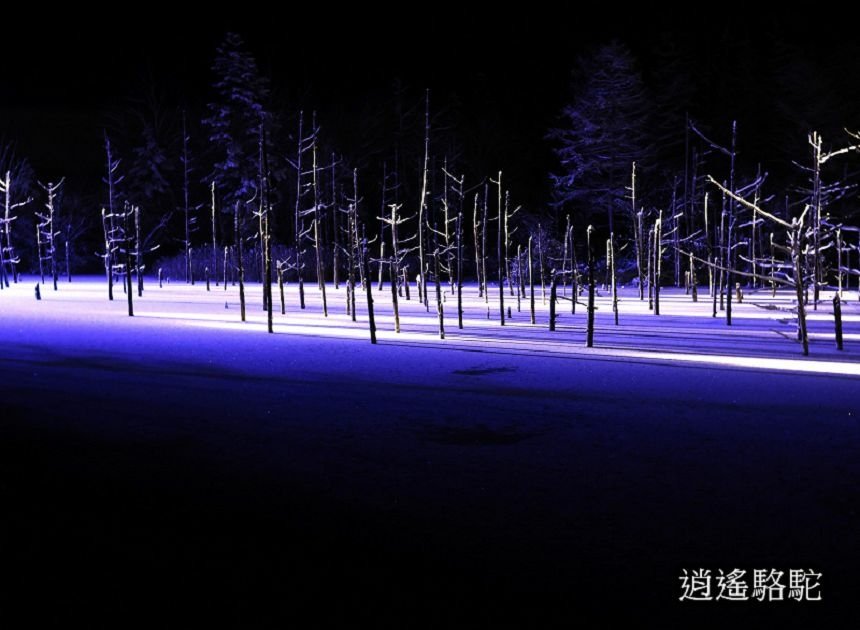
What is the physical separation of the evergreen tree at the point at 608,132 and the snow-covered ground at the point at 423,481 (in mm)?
29680

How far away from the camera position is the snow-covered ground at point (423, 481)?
3941 mm

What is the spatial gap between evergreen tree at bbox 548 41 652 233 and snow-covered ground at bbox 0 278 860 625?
2968cm

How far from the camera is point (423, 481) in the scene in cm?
565

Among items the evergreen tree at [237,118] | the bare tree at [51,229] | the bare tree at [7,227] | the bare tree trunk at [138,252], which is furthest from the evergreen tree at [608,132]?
the bare tree at [7,227]

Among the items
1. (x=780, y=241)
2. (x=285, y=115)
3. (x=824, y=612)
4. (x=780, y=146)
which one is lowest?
(x=824, y=612)

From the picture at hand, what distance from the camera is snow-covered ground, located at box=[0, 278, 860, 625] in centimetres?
394

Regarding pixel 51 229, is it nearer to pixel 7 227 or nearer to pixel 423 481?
pixel 7 227

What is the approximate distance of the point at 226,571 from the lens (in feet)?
13.5

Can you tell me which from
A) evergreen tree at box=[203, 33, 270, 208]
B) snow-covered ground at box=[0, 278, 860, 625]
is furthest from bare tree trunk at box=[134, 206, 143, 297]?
evergreen tree at box=[203, 33, 270, 208]

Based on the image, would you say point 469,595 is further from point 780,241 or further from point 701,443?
point 780,241

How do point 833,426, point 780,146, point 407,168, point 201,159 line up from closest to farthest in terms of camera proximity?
point 833,426 → point 780,146 → point 407,168 → point 201,159

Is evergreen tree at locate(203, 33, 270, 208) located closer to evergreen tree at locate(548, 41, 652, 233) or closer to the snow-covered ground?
evergreen tree at locate(548, 41, 652, 233)

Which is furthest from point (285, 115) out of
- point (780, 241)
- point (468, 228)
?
point (780, 241)

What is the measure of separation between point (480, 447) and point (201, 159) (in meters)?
51.6
